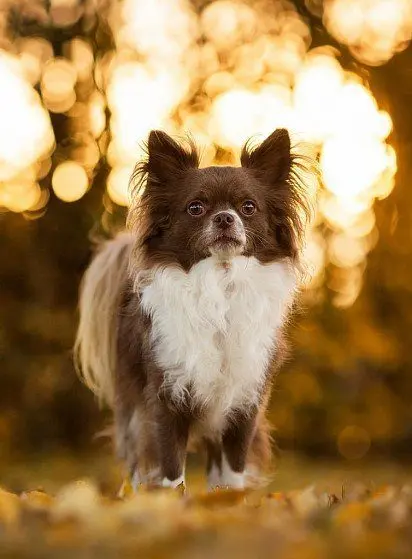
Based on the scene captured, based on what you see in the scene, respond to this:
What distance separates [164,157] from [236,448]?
1.60 meters

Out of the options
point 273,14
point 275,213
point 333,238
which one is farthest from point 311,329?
point 275,213

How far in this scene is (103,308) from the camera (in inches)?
217

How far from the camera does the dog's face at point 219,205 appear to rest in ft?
14.0

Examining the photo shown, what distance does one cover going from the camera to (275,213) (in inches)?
182

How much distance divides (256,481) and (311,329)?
5333mm

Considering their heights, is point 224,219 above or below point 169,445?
above

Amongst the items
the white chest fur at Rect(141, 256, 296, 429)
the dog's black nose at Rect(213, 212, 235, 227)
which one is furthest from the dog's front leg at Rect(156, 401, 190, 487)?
the dog's black nose at Rect(213, 212, 235, 227)

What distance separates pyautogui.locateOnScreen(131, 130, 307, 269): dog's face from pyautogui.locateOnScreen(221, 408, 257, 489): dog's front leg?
898 mm

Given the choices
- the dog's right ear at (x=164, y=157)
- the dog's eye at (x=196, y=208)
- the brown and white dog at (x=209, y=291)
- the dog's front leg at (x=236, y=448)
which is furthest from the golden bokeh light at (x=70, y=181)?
the dog's eye at (x=196, y=208)

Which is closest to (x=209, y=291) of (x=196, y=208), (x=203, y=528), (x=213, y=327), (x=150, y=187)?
(x=213, y=327)

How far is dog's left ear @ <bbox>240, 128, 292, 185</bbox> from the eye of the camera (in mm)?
4672

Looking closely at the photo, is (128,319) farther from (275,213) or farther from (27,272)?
(27,272)

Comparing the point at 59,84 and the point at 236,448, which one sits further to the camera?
the point at 59,84

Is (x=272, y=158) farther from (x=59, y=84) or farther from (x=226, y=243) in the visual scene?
(x=59, y=84)
